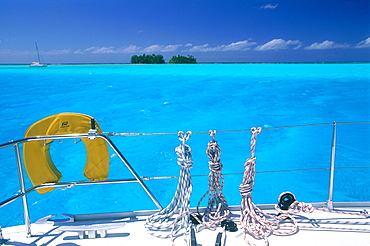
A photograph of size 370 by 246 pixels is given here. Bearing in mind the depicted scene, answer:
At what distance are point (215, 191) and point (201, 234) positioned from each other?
286 mm

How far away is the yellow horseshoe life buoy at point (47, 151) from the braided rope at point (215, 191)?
0.78 m

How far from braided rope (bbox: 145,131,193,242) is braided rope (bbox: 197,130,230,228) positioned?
0.13 metres

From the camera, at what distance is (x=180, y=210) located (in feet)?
5.66

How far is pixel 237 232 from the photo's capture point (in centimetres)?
163

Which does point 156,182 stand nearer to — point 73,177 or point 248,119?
point 73,177

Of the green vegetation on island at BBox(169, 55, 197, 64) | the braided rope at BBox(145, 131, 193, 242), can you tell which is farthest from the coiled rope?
the green vegetation on island at BBox(169, 55, 197, 64)

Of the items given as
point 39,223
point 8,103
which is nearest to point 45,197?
point 39,223

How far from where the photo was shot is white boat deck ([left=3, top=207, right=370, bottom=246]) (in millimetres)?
1546

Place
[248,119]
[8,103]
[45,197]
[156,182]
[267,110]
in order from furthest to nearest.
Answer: [8,103]
[267,110]
[248,119]
[156,182]
[45,197]

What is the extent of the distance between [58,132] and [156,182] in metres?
3.58

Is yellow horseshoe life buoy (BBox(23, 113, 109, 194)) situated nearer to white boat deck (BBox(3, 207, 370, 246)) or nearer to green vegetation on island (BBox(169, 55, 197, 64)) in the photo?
white boat deck (BBox(3, 207, 370, 246))

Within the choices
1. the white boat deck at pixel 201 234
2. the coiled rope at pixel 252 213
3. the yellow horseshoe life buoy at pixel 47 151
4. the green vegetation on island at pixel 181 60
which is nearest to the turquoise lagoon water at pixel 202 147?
the coiled rope at pixel 252 213

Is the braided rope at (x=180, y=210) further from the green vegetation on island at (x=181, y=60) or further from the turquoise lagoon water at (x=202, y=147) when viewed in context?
the green vegetation on island at (x=181, y=60)

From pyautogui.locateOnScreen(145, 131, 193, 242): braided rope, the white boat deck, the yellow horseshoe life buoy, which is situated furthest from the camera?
the yellow horseshoe life buoy
